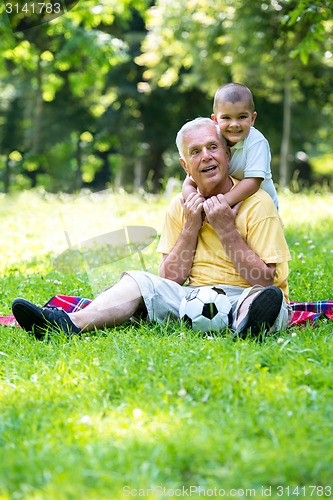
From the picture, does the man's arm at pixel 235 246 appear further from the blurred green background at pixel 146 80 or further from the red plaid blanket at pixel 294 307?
the blurred green background at pixel 146 80

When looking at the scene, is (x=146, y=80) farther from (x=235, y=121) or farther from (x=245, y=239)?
(x=245, y=239)

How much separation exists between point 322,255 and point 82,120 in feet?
72.6

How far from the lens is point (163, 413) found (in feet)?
9.70

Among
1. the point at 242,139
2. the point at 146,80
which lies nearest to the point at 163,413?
the point at 242,139

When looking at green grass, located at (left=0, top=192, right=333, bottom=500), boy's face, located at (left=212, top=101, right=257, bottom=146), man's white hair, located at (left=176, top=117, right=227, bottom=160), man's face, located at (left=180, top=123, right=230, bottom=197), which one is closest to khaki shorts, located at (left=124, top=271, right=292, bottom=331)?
green grass, located at (left=0, top=192, right=333, bottom=500)

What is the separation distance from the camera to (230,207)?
4336mm

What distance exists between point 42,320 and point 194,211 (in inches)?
46.4

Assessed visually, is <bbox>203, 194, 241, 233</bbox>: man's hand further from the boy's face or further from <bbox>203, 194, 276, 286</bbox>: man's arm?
the boy's face

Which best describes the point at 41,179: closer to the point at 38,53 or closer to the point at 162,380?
the point at 38,53

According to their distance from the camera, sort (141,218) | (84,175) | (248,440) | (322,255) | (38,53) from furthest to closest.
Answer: (84,175) < (38,53) < (141,218) < (322,255) < (248,440)

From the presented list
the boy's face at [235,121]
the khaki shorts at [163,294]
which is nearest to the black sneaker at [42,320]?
the khaki shorts at [163,294]

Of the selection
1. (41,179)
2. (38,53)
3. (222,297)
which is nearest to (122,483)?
(222,297)

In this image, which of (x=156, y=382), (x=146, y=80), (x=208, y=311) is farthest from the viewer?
(x=146, y=80)

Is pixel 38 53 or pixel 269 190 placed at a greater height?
pixel 38 53
